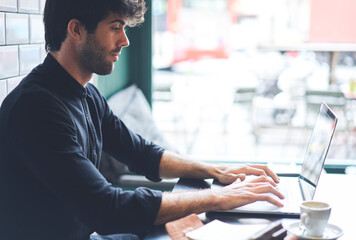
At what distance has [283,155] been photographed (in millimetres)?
4234

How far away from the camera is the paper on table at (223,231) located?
46.0 inches

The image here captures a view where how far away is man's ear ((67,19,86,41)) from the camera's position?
1.51m

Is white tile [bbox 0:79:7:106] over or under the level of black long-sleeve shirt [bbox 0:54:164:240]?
over

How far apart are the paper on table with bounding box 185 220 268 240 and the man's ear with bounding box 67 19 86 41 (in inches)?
27.8

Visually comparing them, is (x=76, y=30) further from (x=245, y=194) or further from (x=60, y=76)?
(x=245, y=194)

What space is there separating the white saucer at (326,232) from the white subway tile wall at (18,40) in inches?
41.7

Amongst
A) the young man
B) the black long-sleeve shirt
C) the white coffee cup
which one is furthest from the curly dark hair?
the white coffee cup

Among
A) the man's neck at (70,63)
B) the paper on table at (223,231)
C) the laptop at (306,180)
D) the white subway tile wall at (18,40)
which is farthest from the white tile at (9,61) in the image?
the paper on table at (223,231)

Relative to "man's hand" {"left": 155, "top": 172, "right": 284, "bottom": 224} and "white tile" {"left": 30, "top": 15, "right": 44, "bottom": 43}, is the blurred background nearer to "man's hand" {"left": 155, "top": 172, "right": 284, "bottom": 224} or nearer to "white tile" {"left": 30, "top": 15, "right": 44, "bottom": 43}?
"white tile" {"left": 30, "top": 15, "right": 44, "bottom": 43}

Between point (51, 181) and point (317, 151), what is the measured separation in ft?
2.84

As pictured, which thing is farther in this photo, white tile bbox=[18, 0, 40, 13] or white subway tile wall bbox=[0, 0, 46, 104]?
white tile bbox=[18, 0, 40, 13]

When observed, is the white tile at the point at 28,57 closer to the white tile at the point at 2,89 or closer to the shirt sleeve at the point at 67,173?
the white tile at the point at 2,89

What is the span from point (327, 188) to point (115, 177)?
127 centimetres

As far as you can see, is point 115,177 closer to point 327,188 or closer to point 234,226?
point 327,188
